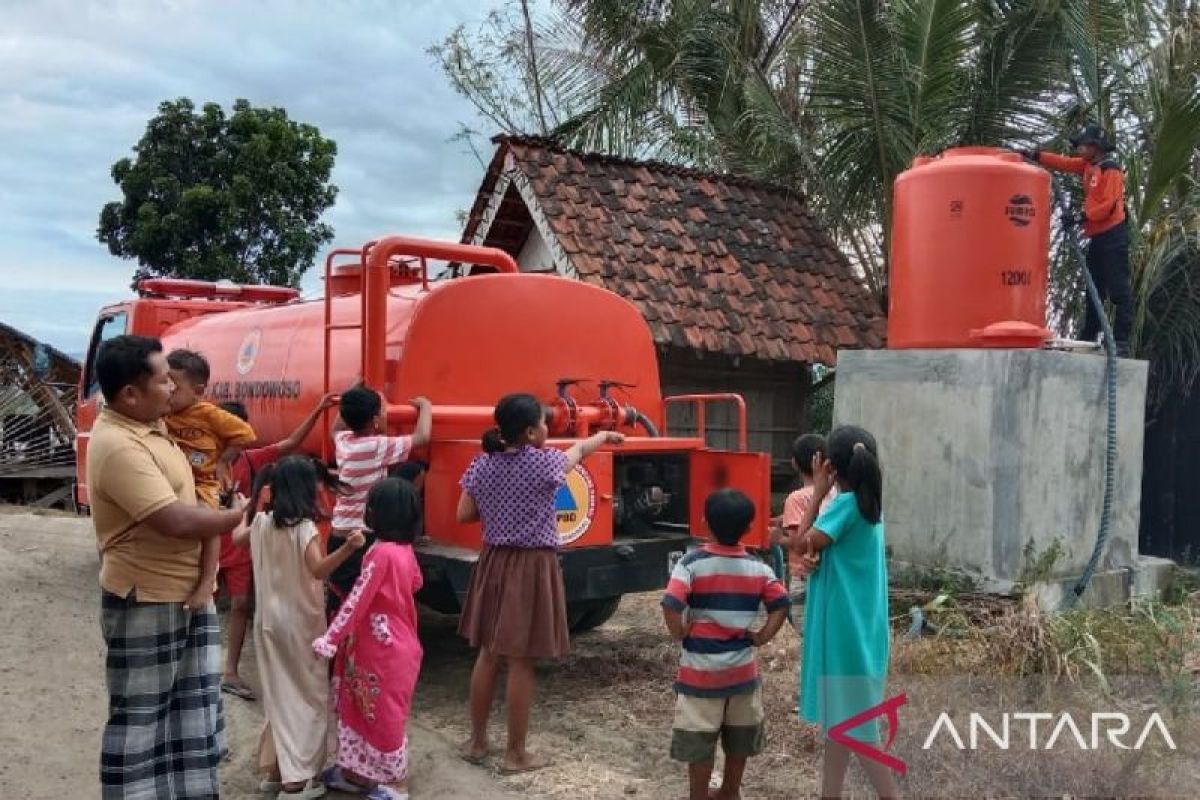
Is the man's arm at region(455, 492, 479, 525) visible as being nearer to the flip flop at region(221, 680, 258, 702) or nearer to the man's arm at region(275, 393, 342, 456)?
the man's arm at region(275, 393, 342, 456)

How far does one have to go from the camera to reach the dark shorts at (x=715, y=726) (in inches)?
148

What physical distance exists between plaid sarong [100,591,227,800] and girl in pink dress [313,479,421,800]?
0.57 meters

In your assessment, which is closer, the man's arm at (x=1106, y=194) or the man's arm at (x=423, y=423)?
the man's arm at (x=423, y=423)

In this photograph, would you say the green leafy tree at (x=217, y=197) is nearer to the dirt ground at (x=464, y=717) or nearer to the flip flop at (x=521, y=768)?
the dirt ground at (x=464, y=717)

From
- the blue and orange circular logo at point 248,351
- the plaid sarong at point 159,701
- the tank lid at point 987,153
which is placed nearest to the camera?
the plaid sarong at point 159,701

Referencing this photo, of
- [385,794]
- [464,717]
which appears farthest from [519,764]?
[464,717]

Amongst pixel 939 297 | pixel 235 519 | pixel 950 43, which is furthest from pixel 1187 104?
pixel 235 519

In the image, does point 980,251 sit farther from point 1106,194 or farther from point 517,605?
point 517,605

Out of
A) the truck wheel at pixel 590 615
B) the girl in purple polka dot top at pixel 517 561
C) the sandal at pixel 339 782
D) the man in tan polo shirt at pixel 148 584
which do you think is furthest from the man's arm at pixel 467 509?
the truck wheel at pixel 590 615

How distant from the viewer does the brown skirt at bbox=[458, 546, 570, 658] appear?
4469mm

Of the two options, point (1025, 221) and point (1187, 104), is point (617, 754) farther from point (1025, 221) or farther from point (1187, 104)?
point (1187, 104)

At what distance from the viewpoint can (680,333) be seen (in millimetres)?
9016

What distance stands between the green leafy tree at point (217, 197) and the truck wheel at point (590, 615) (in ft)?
46.7

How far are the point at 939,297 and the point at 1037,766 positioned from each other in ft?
10.8
